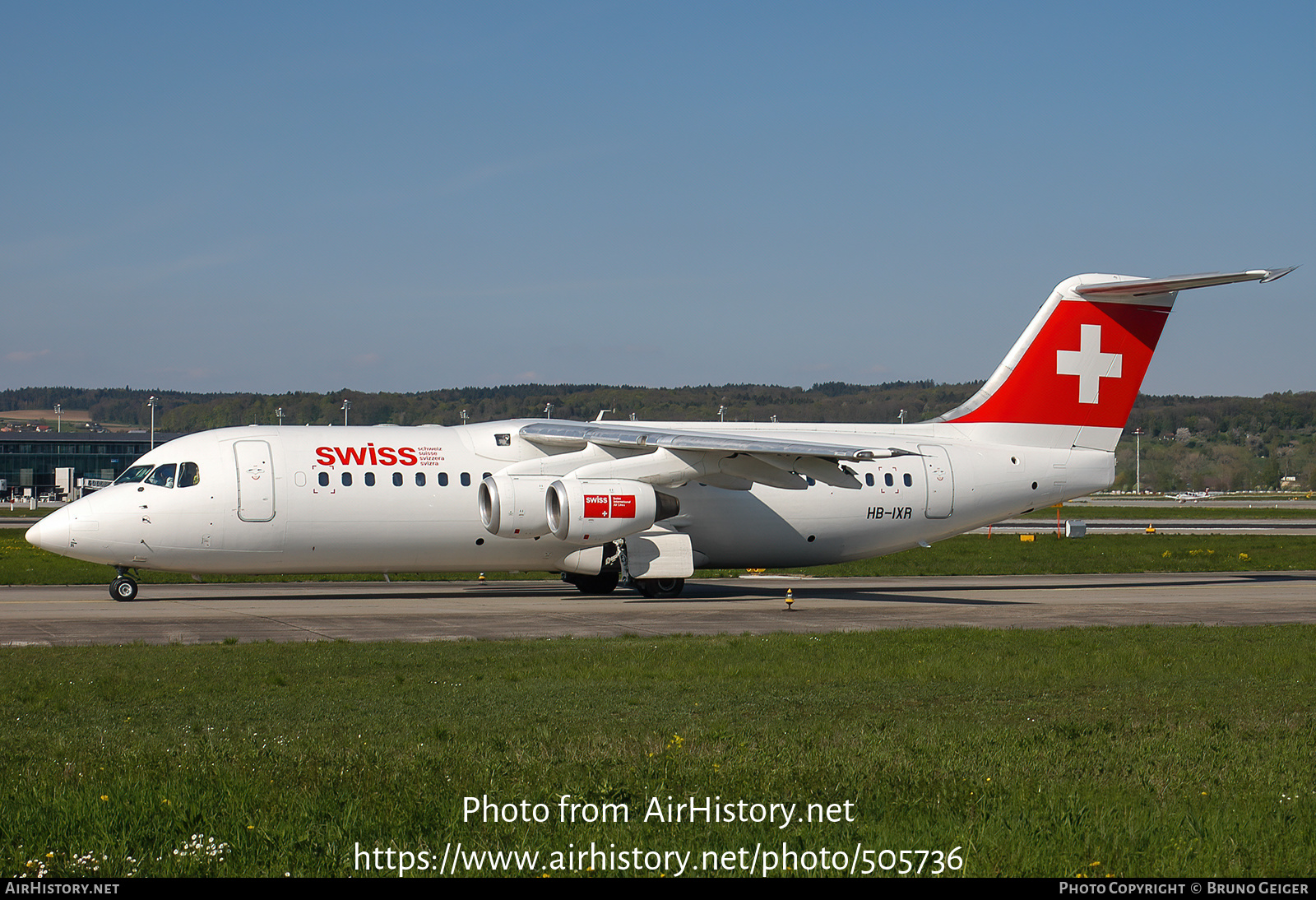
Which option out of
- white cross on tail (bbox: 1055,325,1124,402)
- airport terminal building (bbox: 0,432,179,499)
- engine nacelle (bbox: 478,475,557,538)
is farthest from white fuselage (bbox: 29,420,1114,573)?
airport terminal building (bbox: 0,432,179,499)

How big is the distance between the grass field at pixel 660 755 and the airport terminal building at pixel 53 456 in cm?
12035

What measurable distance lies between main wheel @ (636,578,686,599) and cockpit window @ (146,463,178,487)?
30.9 feet

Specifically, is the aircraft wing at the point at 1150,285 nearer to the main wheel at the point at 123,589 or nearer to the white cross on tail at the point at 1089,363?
the white cross on tail at the point at 1089,363

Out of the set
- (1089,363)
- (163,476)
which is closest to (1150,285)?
(1089,363)

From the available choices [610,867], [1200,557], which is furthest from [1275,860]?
[1200,557]

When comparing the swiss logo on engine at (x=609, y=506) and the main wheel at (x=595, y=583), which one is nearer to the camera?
the swiss logo on engine at (x=609, y=506)

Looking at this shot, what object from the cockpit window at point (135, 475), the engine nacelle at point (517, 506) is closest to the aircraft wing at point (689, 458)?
the engine nacelle at point (517, 506)

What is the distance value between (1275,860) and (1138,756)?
2640 millimetres

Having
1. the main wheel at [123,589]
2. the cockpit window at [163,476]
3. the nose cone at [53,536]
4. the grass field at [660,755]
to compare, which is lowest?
the main wheel at [123,589]

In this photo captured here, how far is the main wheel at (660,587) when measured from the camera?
A: 2622cm

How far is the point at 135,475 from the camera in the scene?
79.7 ft

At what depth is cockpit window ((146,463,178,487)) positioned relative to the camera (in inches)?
944

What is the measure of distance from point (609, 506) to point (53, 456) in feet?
393

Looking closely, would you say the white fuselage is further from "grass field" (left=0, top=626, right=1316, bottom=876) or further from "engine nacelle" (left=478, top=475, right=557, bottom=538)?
"grass field" (left=0, top=626, right=1316, bottom=876)
